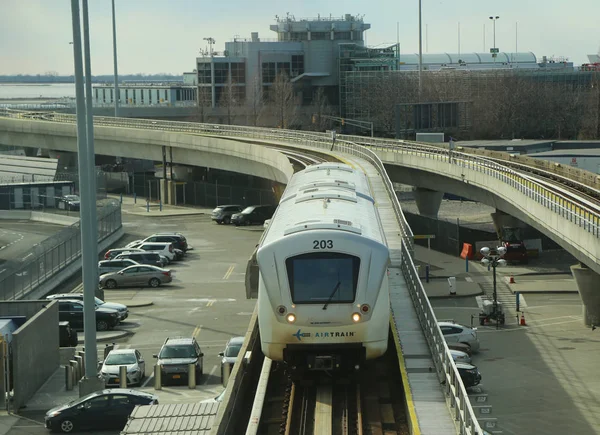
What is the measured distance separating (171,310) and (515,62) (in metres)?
161

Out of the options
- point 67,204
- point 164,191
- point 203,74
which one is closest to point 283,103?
point 203,74

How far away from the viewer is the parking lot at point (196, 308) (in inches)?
1179

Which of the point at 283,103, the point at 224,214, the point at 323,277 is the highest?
the point at 283,103

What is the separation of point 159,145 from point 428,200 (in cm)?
2421

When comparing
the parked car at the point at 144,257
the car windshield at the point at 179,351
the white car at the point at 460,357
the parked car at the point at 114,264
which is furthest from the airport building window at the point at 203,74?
the car windshield at the point at 179,351

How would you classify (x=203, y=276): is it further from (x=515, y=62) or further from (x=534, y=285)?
(x=515, y=62)

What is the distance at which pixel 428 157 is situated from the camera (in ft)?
201

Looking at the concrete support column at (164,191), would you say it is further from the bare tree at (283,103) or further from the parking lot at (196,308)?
the bare tree at (283,103)

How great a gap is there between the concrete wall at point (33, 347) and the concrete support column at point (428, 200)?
3957 centimetres

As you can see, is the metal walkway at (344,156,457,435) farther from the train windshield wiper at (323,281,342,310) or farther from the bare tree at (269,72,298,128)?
the bare tree at (269,72,298,128)

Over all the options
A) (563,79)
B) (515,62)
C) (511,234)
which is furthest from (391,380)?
(515,62)

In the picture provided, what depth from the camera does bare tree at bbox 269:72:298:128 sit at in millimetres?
125688

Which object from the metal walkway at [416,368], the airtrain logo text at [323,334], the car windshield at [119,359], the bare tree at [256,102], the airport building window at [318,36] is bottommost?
the car windshield at [119,359]

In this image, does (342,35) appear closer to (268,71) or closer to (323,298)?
(268,71)
